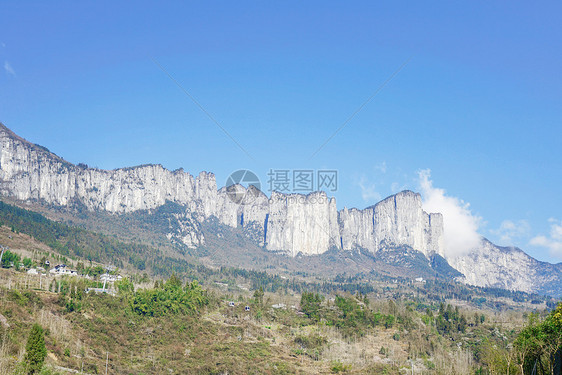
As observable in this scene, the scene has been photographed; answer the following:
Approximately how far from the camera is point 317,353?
8412 centimetres

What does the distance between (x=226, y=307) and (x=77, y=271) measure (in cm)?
4410

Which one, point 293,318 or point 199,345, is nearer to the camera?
point 199,345

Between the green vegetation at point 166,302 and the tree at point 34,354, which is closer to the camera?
the tree at point 34,354

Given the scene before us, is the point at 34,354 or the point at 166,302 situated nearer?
the point at 34,354

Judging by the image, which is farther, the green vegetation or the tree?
the green vegetation

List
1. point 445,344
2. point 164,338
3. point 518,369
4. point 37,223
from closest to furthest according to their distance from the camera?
point 518,369 → point 164,338 → point 445,344 → point 37,223

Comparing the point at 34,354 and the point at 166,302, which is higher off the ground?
the point at 166,302

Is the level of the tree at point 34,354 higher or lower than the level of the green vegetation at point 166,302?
lower

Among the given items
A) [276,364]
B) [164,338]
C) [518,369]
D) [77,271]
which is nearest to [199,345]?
[164,338]

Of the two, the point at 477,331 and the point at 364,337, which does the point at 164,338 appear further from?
the point at 477,331

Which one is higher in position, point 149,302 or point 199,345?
point 149,302

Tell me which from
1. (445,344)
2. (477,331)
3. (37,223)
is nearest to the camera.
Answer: (445,344)

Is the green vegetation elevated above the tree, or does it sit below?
above

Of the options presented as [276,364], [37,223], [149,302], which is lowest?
A: [276,364]
